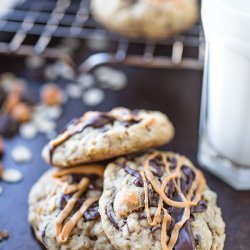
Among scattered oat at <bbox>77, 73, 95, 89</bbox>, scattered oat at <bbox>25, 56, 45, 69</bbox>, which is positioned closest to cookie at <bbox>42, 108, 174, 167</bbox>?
scattered oat at <bbox>77, 73, 95, 89</bbox>

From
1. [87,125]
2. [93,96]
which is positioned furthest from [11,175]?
[93,96]

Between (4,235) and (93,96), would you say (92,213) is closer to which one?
(4,235)

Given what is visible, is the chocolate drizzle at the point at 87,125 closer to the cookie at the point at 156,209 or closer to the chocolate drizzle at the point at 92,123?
the chocolate drizzle at the point at 92,123

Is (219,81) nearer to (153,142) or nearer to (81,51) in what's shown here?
(153,142)

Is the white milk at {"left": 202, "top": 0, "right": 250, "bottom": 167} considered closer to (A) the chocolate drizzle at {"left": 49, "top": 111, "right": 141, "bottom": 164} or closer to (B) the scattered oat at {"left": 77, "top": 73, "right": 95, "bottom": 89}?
(A) the chocolate drizzle at {"left": 49, "top": 111, "right": 141, "bottom": 164}

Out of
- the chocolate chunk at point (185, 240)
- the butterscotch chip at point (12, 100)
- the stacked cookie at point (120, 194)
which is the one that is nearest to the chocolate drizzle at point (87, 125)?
the stacked cookie at point (120, 194)
